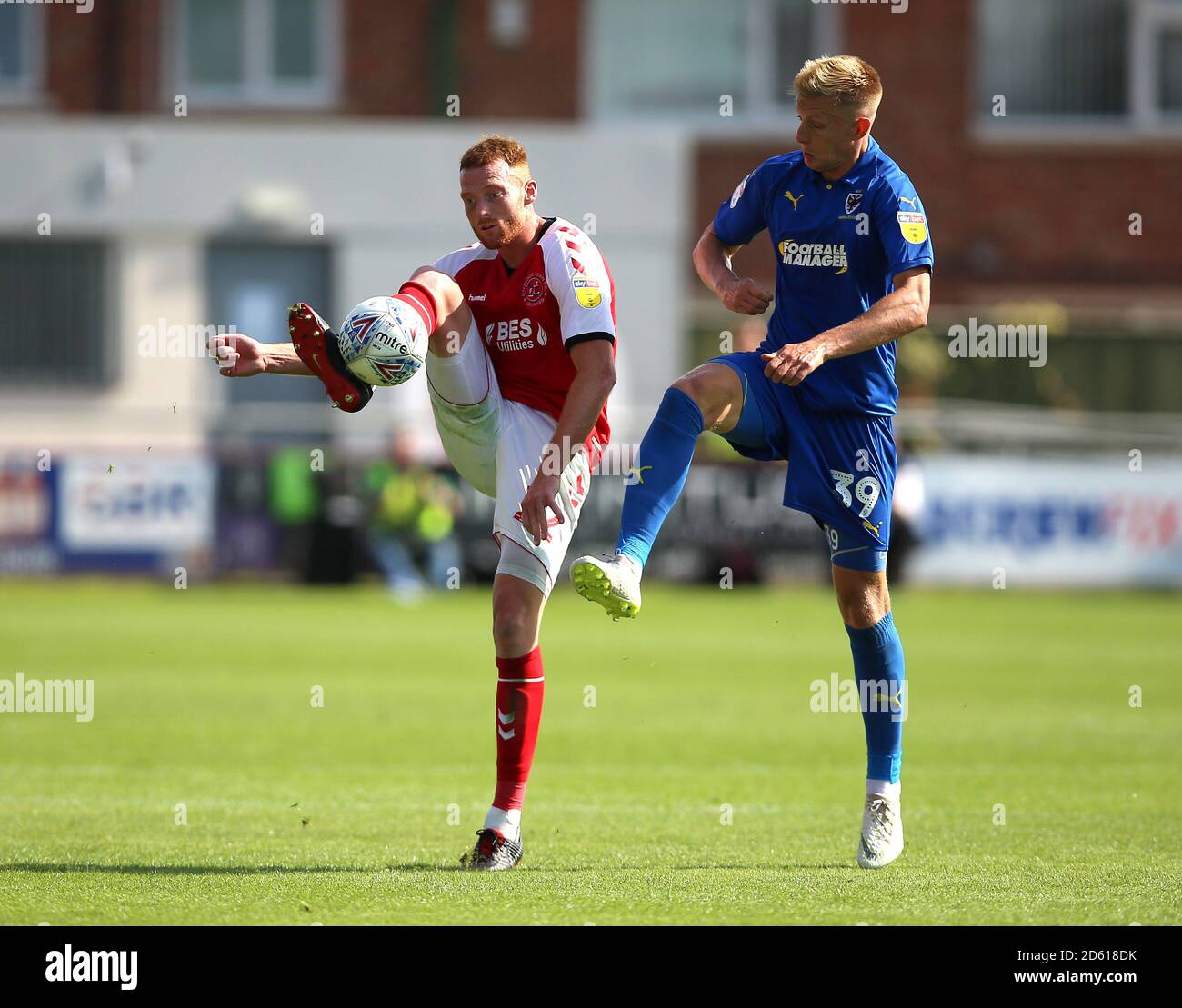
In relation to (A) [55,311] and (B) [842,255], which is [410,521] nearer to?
(A) [55,311]

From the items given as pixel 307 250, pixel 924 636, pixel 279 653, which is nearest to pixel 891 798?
pixel 279 653

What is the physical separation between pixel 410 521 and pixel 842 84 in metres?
15.7

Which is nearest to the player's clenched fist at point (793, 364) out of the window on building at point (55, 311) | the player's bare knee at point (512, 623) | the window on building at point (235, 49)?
the player's bare knee at point (512, 623)

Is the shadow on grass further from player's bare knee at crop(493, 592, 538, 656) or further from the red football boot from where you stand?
the red football boot

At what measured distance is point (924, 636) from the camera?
55.9 ft

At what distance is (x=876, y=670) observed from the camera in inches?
273

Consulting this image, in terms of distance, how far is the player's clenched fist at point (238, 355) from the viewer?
21.3 feet

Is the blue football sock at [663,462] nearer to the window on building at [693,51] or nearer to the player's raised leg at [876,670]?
the player's raised leg at [876,670]

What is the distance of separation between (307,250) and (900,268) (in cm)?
2046

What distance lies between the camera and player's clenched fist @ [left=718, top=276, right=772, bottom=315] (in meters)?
6.59

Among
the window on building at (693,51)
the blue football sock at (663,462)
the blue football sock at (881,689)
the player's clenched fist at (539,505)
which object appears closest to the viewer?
the player's clenched fist at (539,505)

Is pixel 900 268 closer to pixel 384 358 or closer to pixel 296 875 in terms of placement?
pixel 384 358

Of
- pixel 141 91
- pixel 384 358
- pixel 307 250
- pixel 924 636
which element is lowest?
pixel 924 636

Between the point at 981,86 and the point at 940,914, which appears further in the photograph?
the point at 981,86
